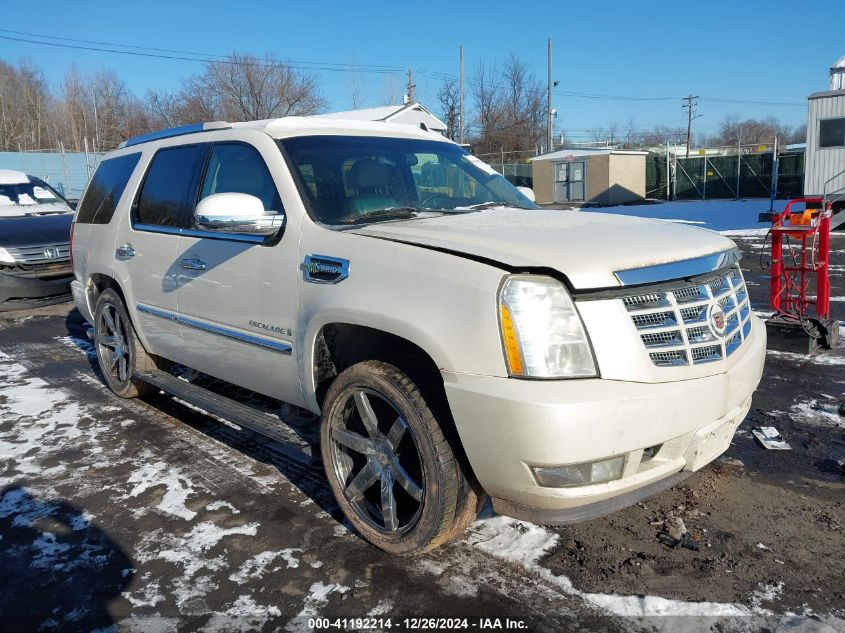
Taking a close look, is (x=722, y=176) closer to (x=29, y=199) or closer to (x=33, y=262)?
(x=29, y=199)

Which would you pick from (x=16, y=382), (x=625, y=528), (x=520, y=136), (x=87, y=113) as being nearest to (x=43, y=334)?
(x=16, y=382)

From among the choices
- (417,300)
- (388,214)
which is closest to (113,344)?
(388,214)

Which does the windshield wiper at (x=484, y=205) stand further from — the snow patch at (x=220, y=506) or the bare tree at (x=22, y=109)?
the bare tree at (x=22, y=109)

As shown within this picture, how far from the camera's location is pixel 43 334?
26.6 ft

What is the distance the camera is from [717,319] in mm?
2771

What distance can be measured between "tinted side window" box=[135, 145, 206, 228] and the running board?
109cm

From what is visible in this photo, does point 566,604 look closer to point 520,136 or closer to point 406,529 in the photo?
point 406,529

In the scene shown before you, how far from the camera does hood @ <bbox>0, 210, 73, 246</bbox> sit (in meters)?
9.22

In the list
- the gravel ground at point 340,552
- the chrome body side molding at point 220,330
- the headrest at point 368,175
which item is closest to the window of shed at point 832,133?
the gravel ground at point 340,552

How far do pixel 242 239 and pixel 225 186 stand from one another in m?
0.58

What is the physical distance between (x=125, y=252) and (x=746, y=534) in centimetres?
422

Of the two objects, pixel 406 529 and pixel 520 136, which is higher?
pixel 520 136

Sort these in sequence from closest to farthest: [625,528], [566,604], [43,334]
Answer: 1. [566,604]
2. [625,528]
3. [43,334]

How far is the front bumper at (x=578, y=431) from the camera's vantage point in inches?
93.8
